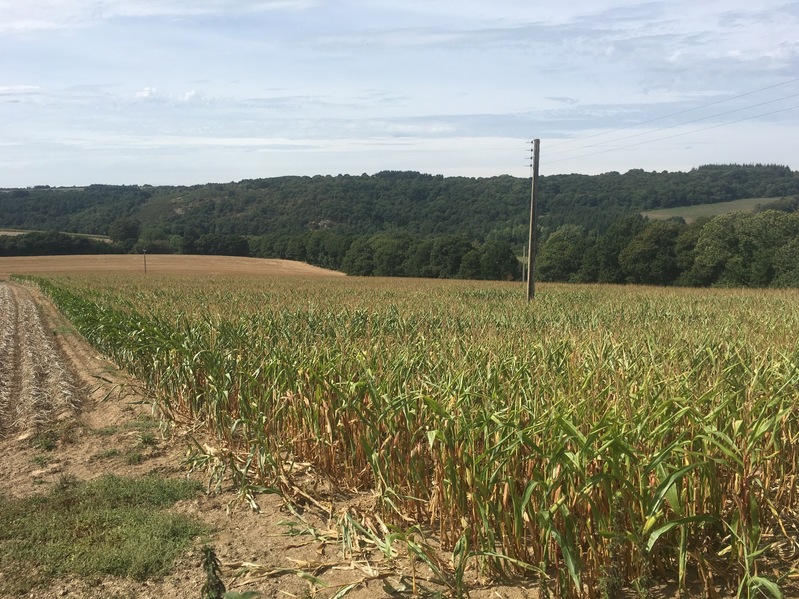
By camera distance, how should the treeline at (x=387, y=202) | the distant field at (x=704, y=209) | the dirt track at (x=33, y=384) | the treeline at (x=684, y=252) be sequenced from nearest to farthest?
the dirt track at (x=33, y=384)
the treeline at (x=684, y=252)
the treeline at (x=387, y=202)
the distant field at (x=704, y=209)

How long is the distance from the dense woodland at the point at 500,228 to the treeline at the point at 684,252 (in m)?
0.11

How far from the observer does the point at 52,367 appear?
13.2 m

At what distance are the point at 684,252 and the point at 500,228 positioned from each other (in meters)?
28.7

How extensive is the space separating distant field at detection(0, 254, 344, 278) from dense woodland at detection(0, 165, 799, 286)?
33.9ft

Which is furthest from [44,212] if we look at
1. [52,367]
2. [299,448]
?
[299,448]

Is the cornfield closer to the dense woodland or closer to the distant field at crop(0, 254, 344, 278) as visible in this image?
the dense woodland

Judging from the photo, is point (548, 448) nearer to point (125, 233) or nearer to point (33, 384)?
point (33, 384)

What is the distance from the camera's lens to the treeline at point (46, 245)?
278 feet

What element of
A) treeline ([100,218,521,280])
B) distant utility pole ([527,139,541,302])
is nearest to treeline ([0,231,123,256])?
treeline ([100,218,521,280])

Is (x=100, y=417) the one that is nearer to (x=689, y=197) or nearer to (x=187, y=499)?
(x=187, y=499)

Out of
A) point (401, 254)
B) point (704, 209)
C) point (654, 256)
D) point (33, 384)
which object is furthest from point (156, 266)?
point (704, 209)

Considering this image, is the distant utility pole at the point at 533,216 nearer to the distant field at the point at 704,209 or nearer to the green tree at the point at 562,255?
the green tree at the point at 562,255

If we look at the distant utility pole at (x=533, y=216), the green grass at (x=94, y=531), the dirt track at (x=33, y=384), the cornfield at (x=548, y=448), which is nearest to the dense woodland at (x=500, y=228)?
the distant utility pole at (x=533, y=216)

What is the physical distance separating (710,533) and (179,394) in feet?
24.0
